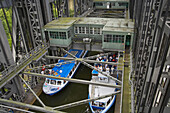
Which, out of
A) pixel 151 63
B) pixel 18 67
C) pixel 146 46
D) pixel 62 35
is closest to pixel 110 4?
pixel 62 35

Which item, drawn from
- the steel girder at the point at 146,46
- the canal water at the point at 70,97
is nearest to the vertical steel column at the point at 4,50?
the canal water at the point at 70,97

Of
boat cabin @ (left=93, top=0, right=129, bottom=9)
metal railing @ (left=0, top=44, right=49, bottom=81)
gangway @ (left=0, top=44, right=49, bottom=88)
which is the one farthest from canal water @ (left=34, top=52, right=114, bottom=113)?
boat cabin @ (left=93, top=0, right=129, bottom=9)

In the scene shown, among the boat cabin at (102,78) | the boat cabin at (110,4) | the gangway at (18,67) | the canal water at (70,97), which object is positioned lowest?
the canal water at (70,97)

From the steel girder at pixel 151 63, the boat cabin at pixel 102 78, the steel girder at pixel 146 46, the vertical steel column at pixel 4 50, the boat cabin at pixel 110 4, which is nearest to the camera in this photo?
the steel girder at pixel 151 63

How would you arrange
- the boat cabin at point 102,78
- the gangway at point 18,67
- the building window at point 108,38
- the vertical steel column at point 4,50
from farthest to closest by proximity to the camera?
the boat cabin at point 102,78 < the building window at point 108,38 < the vertical steel column at point 4,50 < the gangway at point 18,67

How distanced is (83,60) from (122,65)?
5.62 meters

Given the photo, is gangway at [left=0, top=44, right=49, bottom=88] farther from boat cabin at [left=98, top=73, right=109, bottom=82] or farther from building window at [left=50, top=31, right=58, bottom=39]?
boat cabin at [left=98, top=73, right=109, bottom=82]

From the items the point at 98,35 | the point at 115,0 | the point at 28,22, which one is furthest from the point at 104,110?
the point at 115,0

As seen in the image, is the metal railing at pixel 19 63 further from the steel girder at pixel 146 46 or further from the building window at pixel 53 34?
the steel girder at pixel 146 46

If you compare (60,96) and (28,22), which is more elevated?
(28,22)

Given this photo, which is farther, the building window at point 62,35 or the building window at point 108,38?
the building window at point 62,35

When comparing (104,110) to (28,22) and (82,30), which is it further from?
(28,22)

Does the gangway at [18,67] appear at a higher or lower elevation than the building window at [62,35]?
lower

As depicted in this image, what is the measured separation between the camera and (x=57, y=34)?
21297 millimetres
